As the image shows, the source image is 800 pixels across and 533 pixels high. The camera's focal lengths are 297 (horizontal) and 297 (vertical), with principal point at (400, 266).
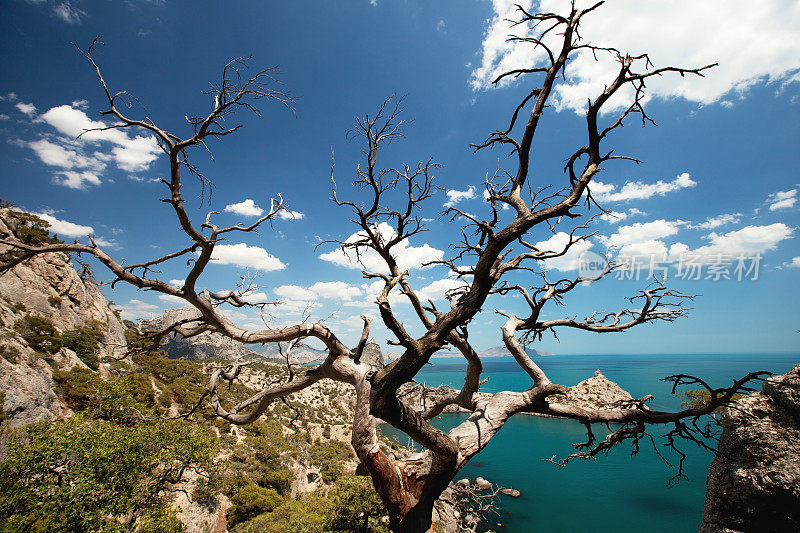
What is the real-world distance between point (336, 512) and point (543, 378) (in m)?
10.2

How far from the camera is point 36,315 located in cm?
2105

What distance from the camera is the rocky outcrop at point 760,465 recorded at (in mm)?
4238

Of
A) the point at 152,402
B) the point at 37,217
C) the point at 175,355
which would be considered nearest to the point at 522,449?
the point at 152,402

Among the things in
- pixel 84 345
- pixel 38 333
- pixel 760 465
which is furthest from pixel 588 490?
pixel 38 333

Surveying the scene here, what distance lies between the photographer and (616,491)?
94.7 feet

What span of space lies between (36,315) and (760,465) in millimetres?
35355

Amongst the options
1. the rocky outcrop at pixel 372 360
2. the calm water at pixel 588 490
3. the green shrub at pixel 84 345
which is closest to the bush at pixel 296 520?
the calm water at pixel 588 490

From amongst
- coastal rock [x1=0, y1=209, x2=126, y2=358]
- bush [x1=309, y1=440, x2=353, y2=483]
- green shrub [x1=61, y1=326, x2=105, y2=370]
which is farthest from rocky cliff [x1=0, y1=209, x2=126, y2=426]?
bush [x1=309, y1=440, x2=353, y2=483]

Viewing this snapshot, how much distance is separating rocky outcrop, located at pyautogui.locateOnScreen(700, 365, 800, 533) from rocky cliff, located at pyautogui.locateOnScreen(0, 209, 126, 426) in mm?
12105

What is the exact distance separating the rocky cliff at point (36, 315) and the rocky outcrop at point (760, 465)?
39.7ft

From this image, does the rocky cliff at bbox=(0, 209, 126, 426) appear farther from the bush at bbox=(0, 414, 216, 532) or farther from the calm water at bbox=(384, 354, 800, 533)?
the calm water at bbox=(384, 354, 800, 533)

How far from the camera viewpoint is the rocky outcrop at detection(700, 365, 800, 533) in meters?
4.24

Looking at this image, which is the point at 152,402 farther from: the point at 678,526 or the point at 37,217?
the point at 678,526

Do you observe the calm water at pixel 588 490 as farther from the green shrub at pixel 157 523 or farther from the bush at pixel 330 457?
the green shrub at pixel 157 523
